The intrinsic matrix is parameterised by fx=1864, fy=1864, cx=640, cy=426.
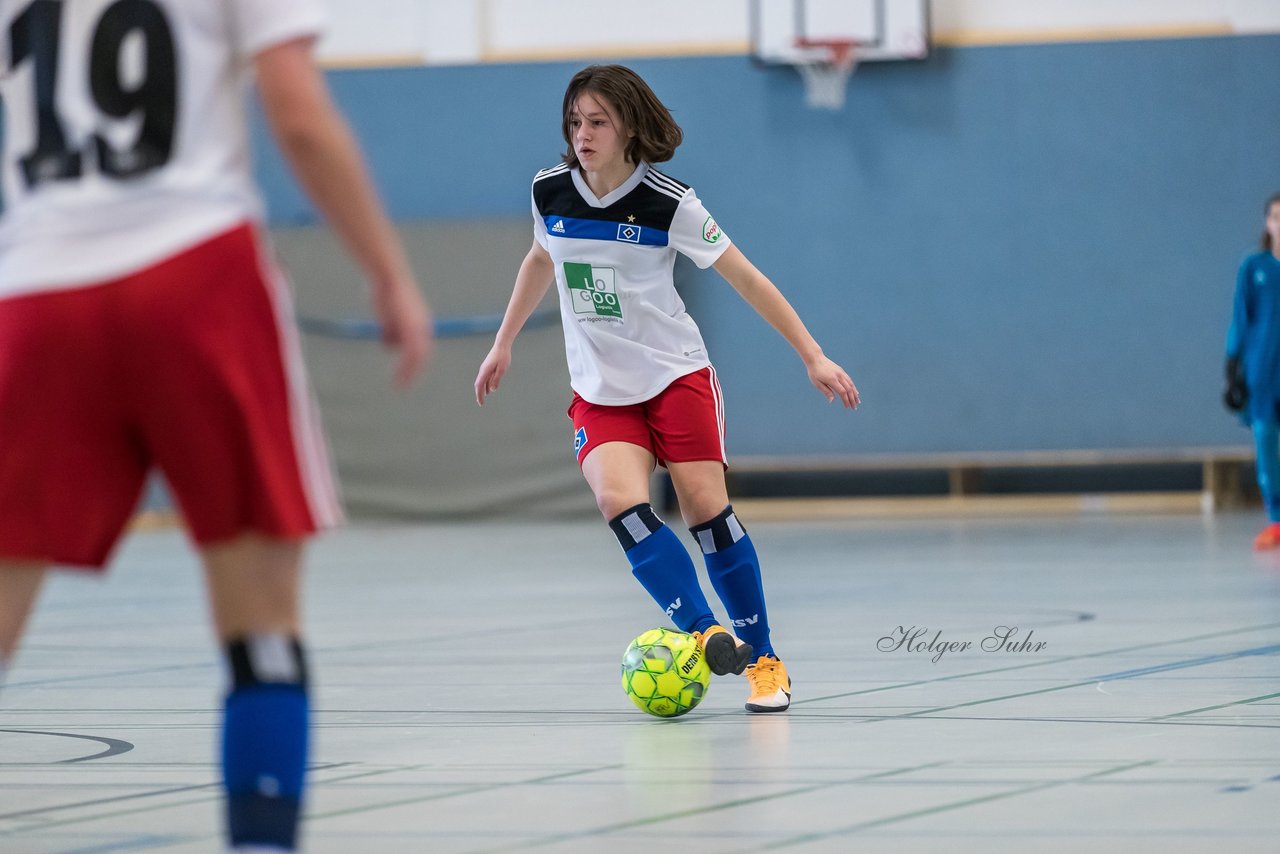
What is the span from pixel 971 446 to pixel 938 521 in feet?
4.67

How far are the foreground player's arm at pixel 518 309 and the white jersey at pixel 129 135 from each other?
9.32 ft

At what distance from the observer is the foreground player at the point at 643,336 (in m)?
5.13

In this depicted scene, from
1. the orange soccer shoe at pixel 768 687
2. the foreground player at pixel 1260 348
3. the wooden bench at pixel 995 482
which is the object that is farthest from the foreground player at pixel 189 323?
the wooden bench at pixel 995 482

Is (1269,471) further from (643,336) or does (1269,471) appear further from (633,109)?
(633,109)

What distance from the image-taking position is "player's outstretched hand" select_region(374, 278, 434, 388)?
2.45 m

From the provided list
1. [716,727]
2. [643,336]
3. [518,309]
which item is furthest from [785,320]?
[716,727]

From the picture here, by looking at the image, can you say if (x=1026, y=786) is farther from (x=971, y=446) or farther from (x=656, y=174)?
(x=971, y=446)

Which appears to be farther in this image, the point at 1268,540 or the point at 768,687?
the point at 1268,540

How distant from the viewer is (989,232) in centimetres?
1591

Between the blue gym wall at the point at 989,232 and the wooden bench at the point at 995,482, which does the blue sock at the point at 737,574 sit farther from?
the blue gym wall at the point at 989,232

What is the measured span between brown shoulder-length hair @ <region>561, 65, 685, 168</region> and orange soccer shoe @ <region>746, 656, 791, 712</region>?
1.40m

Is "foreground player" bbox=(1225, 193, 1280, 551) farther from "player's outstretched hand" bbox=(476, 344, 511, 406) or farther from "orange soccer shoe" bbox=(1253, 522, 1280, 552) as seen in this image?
"player's outstretched hand" bbox=(476, 344, 511, 406)

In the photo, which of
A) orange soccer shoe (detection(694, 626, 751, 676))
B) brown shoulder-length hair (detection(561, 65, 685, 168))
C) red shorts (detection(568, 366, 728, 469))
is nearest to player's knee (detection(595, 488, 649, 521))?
red shorts (detection(568, 366, 728, 469))

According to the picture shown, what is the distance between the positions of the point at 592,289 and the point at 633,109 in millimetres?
516
